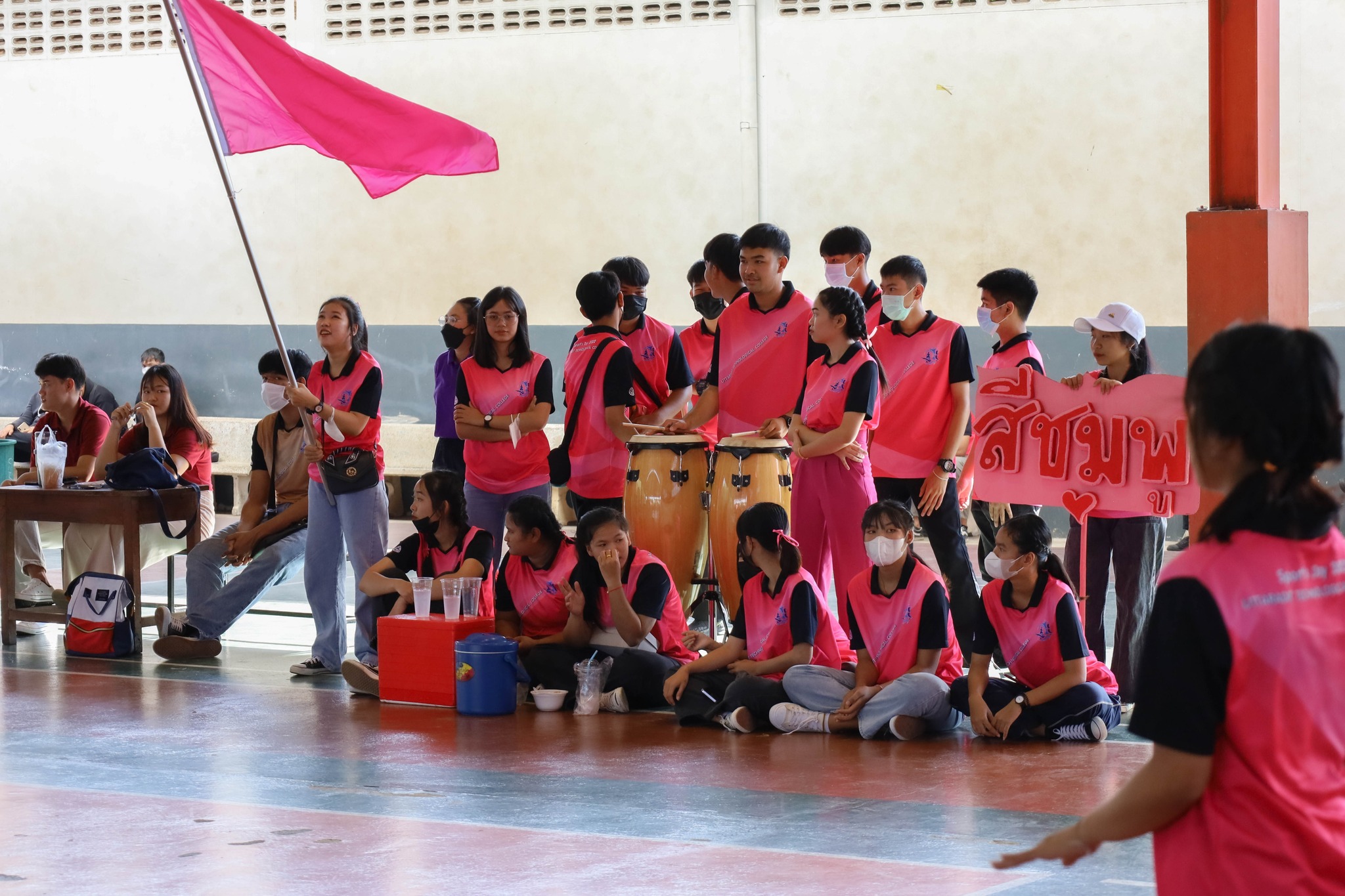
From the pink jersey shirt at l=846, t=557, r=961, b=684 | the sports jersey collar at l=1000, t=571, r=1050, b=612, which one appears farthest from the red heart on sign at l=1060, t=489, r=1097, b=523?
the pink jersey shirt at l=846, t=557, r=961, b=684

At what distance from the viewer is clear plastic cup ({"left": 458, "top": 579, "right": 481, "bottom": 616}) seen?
7.01 meters

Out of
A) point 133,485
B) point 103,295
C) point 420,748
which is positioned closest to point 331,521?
point 133,485

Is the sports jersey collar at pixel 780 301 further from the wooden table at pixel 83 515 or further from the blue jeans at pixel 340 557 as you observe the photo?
the wooden table at pixel 83 515

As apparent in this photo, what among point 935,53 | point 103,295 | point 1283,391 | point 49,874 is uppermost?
point 935,53

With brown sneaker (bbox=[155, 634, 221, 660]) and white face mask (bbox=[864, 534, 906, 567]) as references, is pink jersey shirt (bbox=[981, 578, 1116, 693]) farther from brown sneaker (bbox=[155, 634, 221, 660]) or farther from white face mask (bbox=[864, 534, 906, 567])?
brown sneaker (bbox=[155, 634, 221, 660])

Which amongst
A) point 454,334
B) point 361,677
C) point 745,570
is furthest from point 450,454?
point 745,570

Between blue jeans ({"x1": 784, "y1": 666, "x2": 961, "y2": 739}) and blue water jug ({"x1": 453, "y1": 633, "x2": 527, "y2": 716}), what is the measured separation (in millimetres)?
1196

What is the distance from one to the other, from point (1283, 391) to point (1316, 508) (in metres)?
0.17

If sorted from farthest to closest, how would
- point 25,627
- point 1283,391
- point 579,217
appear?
1. point 579,217
2. point 25,627
3. point 1283,391

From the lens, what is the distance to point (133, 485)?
27.2ft

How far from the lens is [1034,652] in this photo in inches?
238

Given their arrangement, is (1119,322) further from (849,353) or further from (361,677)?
(361,677)

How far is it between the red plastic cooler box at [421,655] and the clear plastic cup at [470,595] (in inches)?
1.7

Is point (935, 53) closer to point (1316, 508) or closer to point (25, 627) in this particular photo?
point (25, 627)
